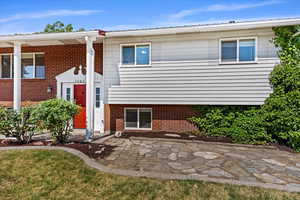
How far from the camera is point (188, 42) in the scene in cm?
732

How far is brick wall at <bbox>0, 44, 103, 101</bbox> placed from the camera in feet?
28.5

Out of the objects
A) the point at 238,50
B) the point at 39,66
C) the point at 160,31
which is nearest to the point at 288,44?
the point at 238,50

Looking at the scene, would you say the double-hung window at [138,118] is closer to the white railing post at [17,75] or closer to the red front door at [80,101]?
the red front door at [80,101]

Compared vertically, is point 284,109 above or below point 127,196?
above

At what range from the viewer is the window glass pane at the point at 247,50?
6.82 metres

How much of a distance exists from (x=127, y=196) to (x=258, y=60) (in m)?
6.26

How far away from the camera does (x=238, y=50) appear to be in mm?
6902

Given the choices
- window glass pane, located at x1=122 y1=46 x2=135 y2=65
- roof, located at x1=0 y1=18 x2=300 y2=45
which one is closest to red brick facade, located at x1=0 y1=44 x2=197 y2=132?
window glass pane, located at x1=122 y1=46 x2=135 y2=65

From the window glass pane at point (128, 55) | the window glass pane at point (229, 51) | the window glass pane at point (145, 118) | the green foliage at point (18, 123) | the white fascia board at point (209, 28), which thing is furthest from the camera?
the window glass pane at point (145, 118)

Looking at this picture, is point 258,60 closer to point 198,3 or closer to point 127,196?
point 198,3

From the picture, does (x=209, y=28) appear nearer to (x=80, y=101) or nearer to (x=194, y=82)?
(x=194, y=82)

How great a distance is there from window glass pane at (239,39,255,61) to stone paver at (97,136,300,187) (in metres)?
→ 3.13

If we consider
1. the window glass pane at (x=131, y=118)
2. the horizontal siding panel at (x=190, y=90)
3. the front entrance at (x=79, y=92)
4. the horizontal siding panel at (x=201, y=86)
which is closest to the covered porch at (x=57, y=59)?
the front entrance at (x=79, y=92)

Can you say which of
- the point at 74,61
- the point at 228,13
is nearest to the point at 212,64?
the point at 228,13
